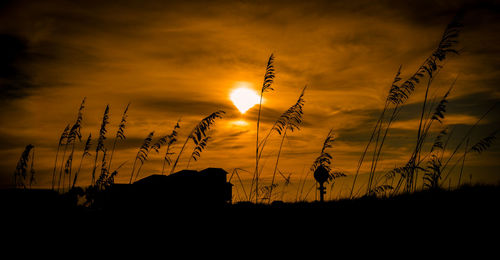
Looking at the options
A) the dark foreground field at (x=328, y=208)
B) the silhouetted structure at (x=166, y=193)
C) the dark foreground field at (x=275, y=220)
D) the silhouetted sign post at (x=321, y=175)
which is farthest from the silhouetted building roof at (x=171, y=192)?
the silhouetted sign post at (x=321, y=175)

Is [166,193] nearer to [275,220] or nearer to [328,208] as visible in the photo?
[275,220]

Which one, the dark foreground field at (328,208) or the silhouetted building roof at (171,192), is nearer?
the dark foreground field at (328,208)

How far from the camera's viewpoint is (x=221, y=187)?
7.86m

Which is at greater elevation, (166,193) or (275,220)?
(166,193)

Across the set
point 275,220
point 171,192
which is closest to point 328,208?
point 275,220

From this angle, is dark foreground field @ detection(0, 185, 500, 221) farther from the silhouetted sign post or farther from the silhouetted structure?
the silhouetted sign post

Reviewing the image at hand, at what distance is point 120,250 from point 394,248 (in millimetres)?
2751

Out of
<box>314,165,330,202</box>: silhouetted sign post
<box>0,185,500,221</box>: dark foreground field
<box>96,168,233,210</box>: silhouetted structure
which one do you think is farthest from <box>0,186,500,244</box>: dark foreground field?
<box>314,165,330,202</box>: silhouetted sign post

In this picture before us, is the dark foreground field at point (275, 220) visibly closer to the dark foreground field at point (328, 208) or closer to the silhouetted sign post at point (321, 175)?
the dark foreground field at point (328, 208)

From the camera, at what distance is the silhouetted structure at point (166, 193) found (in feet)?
17.9

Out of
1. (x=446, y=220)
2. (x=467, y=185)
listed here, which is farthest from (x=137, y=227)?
(x=467, y=185)

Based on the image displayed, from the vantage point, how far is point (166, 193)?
620cm

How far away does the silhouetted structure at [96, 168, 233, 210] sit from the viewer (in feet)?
17.9

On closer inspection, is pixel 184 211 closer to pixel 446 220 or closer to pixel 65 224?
pixel 65 224
